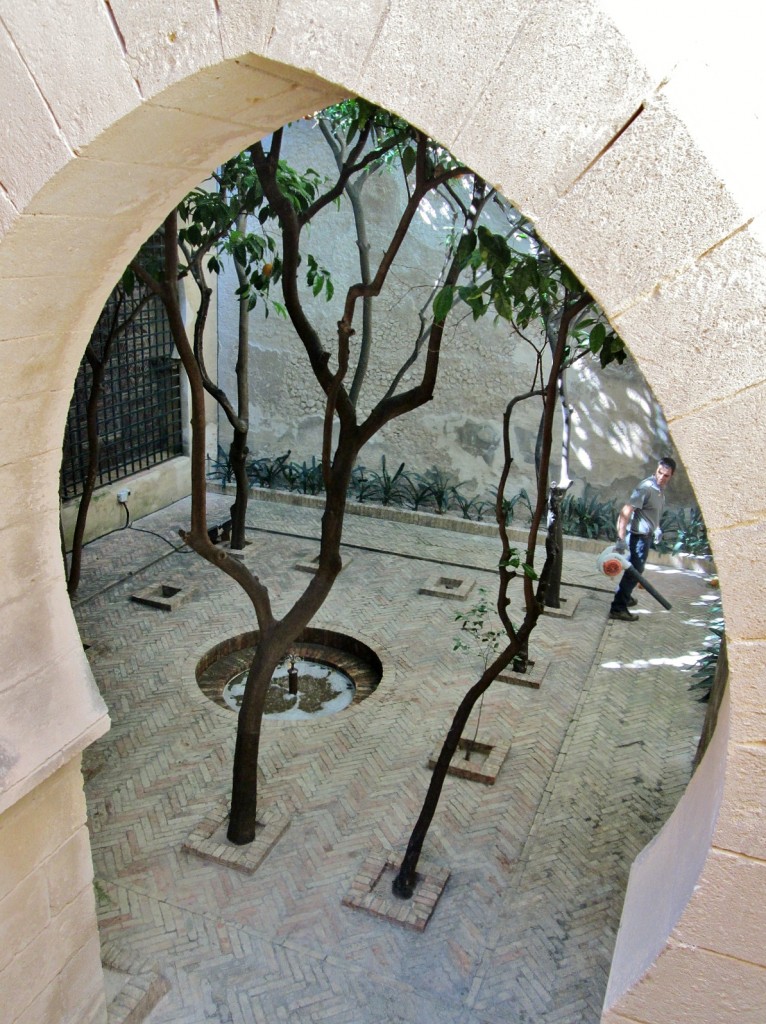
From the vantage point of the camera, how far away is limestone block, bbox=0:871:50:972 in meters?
3.73

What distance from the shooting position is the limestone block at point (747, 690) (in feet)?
6.29

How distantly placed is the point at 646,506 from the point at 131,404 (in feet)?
21.6

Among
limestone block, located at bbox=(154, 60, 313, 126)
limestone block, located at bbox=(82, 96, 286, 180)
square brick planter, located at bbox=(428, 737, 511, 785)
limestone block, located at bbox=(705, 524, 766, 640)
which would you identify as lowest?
square brick planter, located at bbox=(428, 737, 511, 785)

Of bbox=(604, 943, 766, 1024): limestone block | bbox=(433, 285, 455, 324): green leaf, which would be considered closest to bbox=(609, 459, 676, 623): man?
bbox=(433, 285, 455, 324): green leaf

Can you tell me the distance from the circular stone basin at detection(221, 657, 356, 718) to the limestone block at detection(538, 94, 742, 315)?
6566 millimetres

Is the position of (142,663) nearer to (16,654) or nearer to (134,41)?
(16,654)

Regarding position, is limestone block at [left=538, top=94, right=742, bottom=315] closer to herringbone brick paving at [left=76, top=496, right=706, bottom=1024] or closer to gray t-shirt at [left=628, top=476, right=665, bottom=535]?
herringbone brick paving at [left=76, top=496, right=706, bottom=1024]

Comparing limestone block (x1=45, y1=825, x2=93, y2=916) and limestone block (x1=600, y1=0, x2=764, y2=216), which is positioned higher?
limestone block (x1=600, y1=0, x2=764, y2=216)

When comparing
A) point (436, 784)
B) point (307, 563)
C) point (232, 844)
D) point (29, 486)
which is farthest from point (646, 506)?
point (29, 486)

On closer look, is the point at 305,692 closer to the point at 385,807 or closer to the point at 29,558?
the point at 385,807

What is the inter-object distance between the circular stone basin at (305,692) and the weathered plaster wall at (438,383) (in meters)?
4.71

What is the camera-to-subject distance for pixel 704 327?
5.93ft

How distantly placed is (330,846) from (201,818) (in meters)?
0.92

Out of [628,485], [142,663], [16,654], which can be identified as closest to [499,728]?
[142,663]
